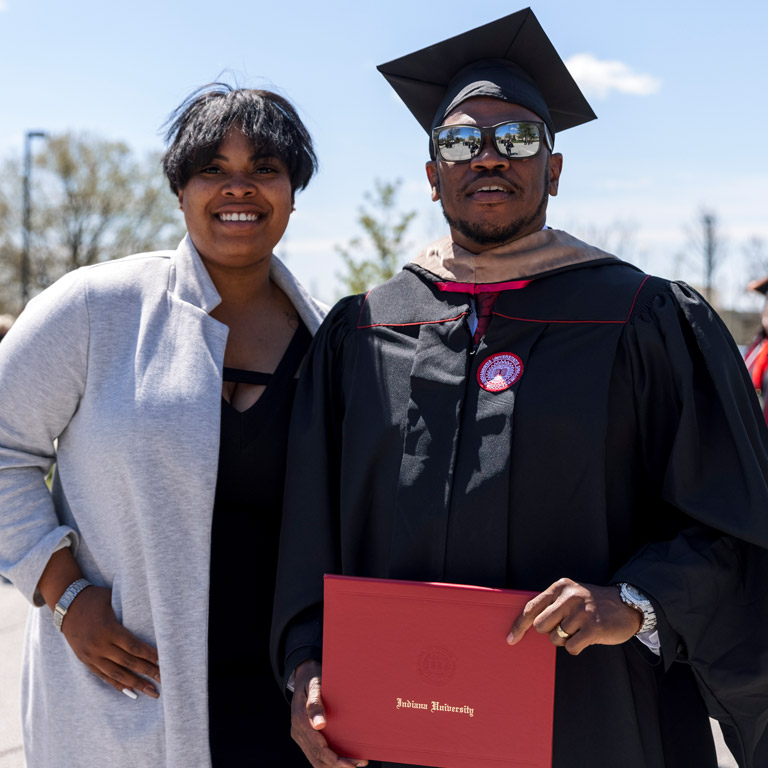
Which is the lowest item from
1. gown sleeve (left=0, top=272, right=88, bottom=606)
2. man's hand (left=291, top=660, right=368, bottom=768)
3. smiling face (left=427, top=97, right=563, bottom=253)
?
man's hand (left=291, top=660, right=368, bottom=768)

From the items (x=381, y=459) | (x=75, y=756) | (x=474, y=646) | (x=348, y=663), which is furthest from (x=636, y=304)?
(x=75, y=756)

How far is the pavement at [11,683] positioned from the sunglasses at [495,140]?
3.05 meters

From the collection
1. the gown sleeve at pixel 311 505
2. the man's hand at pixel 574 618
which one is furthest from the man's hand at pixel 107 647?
the man's hand at pixel 574 618

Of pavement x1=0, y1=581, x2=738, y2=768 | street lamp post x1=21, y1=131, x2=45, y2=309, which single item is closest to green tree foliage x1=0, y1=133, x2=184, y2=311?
street lamp post x1=21, y1=131, x2=45, y2=309

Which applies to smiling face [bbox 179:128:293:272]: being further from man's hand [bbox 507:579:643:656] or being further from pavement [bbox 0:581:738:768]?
pavement [bbox 0:581:738:768]

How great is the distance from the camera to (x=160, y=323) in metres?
2.19

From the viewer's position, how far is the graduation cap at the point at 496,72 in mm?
2240

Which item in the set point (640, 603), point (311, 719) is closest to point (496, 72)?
point (640, 603)

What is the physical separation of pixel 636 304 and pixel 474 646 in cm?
86

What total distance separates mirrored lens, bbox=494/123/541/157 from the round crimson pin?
52 centimetres

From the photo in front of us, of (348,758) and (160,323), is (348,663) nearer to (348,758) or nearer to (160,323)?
(348,758)

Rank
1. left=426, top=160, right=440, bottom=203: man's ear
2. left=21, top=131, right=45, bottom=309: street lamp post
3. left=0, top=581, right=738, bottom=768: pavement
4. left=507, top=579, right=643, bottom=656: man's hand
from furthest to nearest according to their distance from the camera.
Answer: left=21, top=131, right=45, bottom=309: street lamp post → left=0, top=581, right=738, bottom=768: pavement → left=426, top=160, right=440, bottom=203: man's ear → left=507, top=579, right=643, bottom=656: man's hand

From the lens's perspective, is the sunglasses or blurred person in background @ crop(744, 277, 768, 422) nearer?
the sunglasses

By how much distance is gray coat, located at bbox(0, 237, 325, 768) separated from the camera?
6.72 feet
